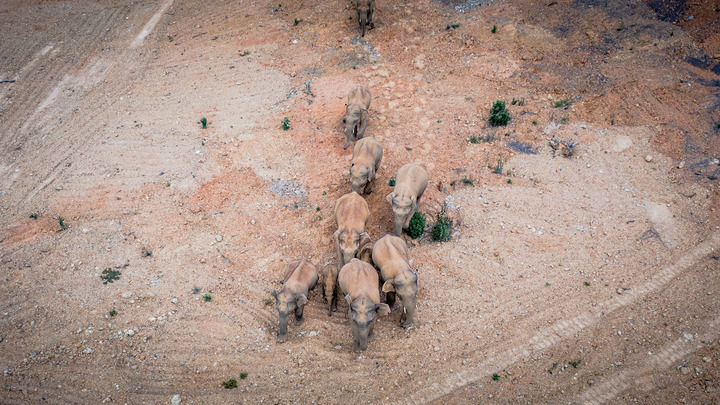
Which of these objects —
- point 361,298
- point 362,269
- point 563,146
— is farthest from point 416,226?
point 563,146

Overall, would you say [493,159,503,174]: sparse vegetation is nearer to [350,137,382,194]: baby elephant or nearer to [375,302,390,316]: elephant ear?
[350,137,382,194]: baby elephant

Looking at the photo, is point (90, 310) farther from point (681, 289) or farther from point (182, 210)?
point (681, 289)

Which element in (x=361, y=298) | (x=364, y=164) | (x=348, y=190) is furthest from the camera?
(x=348, y=190)

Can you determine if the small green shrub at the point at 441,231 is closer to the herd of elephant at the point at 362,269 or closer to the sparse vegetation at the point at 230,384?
the herd of elephant at the point at 362,269

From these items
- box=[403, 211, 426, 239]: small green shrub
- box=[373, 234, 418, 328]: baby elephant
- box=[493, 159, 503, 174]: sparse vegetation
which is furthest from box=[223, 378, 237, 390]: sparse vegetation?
box=[493, 159, 503, 174]: sparse vegetation

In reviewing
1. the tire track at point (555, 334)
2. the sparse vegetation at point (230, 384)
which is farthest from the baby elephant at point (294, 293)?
the tire track at point (555, 334)

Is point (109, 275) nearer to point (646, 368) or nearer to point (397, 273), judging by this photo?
point (397, 273)

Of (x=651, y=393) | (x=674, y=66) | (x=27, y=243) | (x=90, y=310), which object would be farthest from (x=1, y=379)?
(x=674, y=66)
